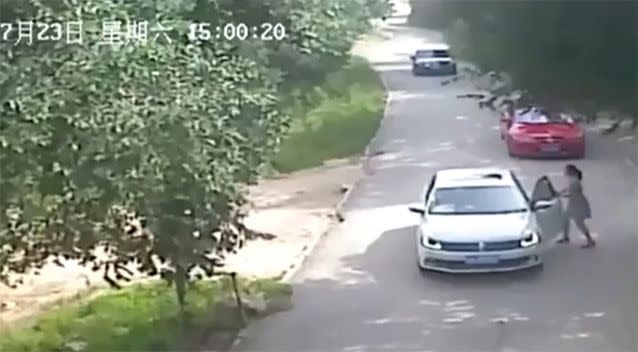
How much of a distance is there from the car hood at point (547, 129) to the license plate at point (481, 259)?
461cm

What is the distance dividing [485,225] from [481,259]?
25 centimetres

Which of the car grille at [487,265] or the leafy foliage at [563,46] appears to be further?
the car grille at [487,265]

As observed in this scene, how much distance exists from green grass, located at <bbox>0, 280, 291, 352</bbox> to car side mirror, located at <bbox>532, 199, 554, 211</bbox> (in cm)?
210

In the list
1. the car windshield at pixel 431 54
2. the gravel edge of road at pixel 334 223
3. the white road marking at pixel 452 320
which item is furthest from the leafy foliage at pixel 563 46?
the gravel edge of road at pixel 334 223

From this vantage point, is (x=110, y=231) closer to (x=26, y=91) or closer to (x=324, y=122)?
(x=26, y=91)

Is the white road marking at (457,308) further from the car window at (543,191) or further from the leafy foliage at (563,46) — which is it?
the car window at (543,191)

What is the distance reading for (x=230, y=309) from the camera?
7.69 meters

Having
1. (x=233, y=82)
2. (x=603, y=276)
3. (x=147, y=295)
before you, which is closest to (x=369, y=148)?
(x=603, y=276)

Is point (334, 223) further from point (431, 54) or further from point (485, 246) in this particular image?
point (485, 246)

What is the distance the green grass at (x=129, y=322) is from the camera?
689 centimetres

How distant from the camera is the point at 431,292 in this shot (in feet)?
27.0

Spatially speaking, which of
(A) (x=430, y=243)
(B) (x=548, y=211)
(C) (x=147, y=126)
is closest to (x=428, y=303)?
(A) (x=430, y=243)

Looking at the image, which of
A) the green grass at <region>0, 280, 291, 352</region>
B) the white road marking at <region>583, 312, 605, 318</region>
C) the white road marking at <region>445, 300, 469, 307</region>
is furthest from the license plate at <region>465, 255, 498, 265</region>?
the green grass at <region>0, 280, 291, 352</region>

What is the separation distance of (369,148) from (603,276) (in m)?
5.71
